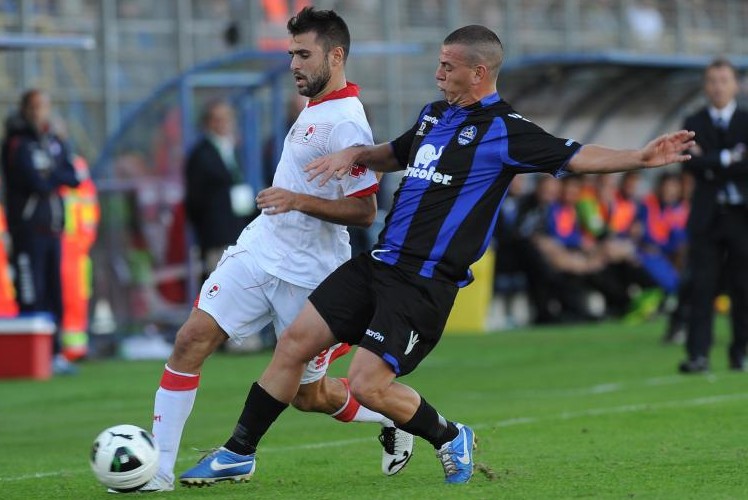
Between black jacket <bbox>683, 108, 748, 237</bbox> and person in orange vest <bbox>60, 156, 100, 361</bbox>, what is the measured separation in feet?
20.3

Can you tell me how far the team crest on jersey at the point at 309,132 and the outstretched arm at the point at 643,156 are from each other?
134cm

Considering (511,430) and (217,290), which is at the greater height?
(217,290)

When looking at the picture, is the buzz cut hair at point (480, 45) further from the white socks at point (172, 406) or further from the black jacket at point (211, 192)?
the black jacket at point (211, 192)

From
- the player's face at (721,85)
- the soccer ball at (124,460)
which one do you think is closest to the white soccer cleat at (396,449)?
the soccer ball at (124,460)

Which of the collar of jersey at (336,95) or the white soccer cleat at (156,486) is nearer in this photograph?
the white soccer cleat at (156,486)

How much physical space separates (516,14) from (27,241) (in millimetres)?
11648

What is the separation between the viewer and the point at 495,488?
7.01 meters

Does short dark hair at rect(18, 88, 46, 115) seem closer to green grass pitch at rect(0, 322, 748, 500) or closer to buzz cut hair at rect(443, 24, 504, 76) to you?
green grass pitch at rect(0, 322, 748, 500)

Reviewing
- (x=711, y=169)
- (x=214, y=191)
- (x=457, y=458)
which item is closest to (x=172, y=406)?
(x=457, y=458)

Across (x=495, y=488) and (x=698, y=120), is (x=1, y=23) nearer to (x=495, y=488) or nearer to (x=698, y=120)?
(x=698, y=120)

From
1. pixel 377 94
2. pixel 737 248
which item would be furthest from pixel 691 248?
pixel 377 94

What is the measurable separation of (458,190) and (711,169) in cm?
620

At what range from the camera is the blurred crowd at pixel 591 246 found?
2097cm

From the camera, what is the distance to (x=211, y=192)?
1650cm
